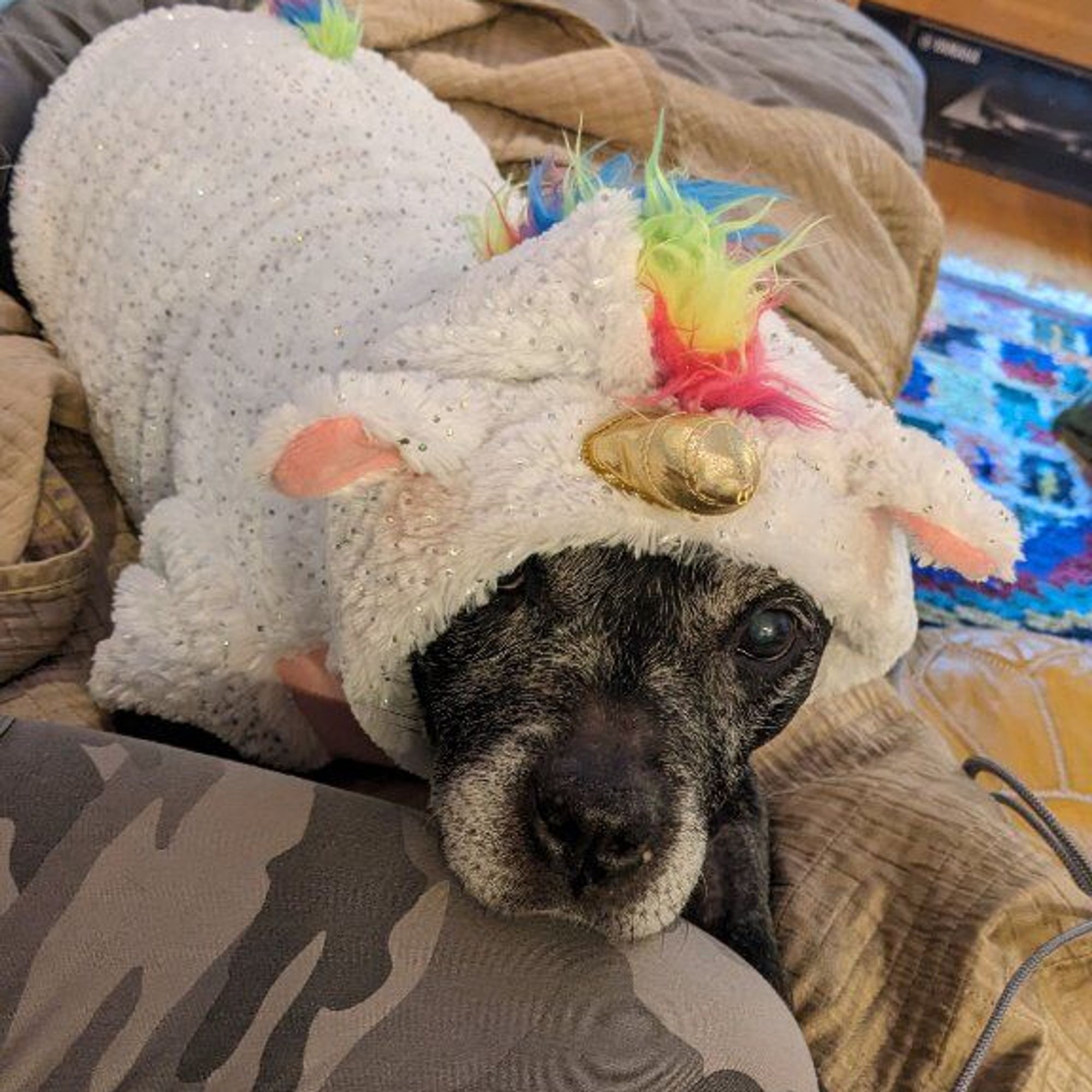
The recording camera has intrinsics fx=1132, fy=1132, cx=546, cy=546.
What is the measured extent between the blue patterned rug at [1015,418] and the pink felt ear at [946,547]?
116 centimetres

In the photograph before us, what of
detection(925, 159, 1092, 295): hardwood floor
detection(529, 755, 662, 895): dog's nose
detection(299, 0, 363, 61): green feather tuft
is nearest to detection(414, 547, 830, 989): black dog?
detection(529, 755, 662, 895): dog's nose

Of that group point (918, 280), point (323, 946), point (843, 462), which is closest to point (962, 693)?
point (918, 280)

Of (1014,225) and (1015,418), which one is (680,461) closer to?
(1015,418)

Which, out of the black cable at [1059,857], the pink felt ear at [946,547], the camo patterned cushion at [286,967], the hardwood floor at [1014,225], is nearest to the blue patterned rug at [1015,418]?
the hardwood floor at [1014,225]

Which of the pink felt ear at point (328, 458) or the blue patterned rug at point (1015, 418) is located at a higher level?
the pink felt ear at point (328, 458)

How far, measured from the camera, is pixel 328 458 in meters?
0.67

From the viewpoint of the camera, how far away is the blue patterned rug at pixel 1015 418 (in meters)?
2.08

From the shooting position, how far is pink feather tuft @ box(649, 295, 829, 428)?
26.9 inches

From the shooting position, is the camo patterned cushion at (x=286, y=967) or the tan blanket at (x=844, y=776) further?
the tan blanket at (x=844, y=776)

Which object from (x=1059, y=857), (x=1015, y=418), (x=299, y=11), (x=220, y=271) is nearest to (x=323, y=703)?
(x=220, y=271)

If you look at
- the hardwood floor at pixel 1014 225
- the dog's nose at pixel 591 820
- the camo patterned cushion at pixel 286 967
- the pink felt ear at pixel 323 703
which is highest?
the dog's nose at pixel 591 820

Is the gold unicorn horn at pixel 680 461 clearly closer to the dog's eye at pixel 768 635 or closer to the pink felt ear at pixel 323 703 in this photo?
the dog's eye at pixel 768 635

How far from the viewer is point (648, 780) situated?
68 cm

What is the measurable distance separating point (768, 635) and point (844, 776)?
357mm
